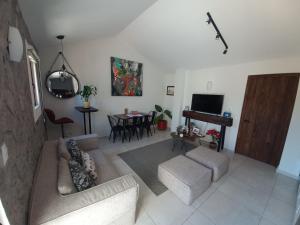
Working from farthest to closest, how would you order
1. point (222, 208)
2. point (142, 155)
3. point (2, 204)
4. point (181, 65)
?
point (181, 65) < point (142, 155) < point (222, 208) < point (2, 204)

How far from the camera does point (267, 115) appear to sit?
287 centimetres

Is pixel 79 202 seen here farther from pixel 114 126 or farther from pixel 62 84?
pixel 62 84

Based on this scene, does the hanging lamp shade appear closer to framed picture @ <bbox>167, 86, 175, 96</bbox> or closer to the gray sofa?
the gray sofa

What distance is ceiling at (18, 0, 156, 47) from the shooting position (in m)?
1.56

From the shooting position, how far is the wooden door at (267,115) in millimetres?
2615

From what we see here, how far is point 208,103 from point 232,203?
2.49m

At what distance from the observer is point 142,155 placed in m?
3.10

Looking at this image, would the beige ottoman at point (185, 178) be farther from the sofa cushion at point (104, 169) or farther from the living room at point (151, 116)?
the sofa cushion at point (104, 169)

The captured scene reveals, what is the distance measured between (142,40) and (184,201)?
388cm

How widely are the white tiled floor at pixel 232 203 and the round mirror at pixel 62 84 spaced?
2365mm

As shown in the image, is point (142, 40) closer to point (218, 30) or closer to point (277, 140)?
point (218, 30)

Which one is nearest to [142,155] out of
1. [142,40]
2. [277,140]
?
[277,140]

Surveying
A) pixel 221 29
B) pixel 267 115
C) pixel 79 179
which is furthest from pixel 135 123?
pixel 267 115

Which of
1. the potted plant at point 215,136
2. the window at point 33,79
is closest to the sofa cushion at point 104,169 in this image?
the window at point 33,79
